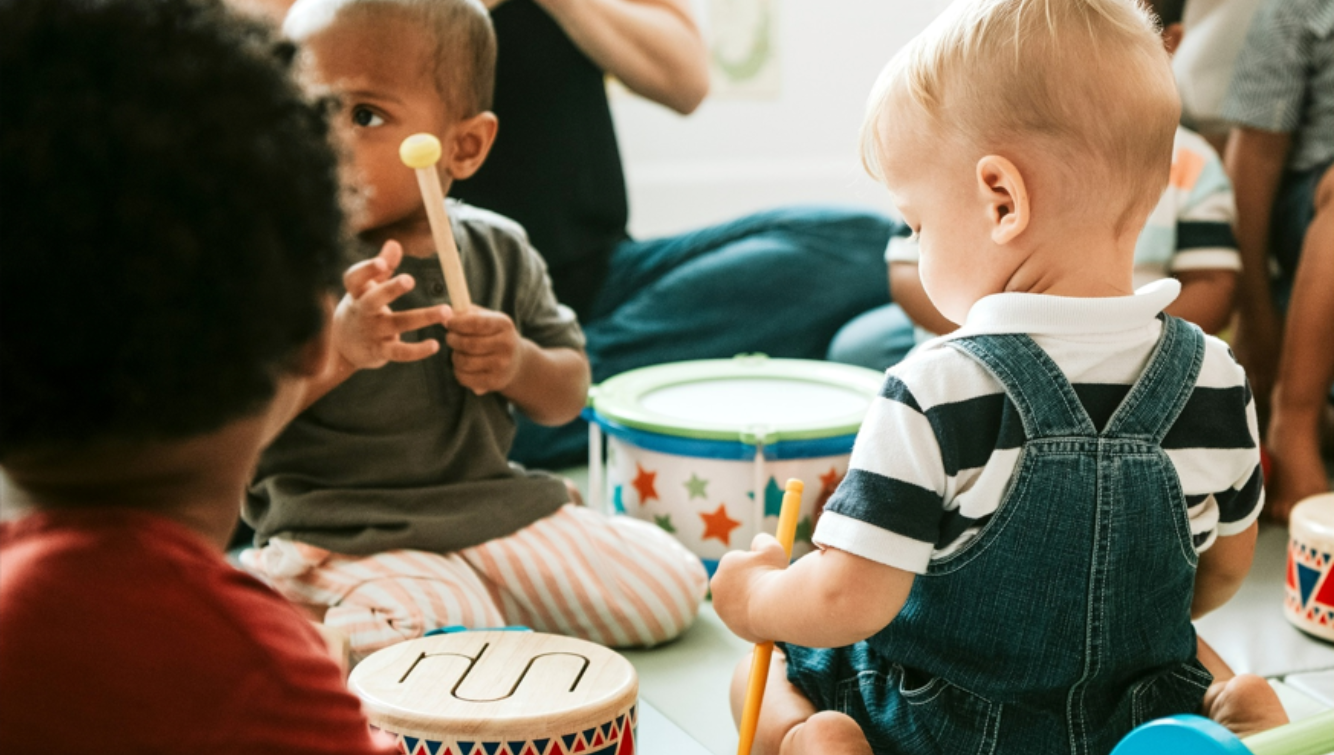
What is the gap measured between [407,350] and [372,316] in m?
0.04

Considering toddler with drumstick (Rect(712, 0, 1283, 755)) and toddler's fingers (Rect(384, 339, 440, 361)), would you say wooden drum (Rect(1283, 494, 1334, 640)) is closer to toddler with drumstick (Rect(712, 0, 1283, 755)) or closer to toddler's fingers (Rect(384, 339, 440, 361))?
toddler with drumstick (Rect(712, 0, 1283, 755))

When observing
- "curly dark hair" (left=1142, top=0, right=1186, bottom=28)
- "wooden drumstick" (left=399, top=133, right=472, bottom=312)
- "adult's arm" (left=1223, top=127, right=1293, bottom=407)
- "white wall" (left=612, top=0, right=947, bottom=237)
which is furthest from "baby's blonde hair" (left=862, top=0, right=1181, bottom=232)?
"white wall" (left=612, top=0, right=947, bottom=237)

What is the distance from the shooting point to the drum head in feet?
2.30

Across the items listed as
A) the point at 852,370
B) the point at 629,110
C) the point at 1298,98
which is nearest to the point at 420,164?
the point at 852,370

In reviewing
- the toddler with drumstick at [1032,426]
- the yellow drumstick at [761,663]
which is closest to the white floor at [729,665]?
the yellow drumstick at [761,663]

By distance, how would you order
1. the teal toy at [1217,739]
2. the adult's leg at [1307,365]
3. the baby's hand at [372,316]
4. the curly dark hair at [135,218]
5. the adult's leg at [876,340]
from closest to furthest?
the curly dark hair at [135,218], the teal toy at [1217,739], the baby's hand at [372,316], the adult's leg at [1307,365], the adult's leg at [876,340]

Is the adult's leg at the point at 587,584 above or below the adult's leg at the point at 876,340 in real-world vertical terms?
below

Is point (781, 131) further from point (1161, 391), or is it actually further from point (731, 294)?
point (1161, 391)

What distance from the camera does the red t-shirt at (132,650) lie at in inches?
17.6

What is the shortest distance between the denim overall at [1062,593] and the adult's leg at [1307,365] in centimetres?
76

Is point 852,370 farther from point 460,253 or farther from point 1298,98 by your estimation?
point 1298,98

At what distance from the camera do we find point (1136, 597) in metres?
0.71

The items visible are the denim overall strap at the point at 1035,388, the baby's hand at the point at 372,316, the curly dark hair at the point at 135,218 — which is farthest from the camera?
the baby's hand at the point at 372,316

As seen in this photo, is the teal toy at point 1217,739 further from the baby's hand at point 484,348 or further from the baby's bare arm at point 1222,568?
the baby's hand at point 484,348
